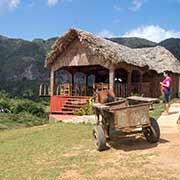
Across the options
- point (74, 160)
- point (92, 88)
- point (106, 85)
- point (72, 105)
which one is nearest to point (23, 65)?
point (92, 88)

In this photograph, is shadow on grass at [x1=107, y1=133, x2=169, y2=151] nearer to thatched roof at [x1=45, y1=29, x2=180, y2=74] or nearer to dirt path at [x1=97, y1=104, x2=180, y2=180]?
dirt path at [x1=97, y1=104, x2=180, y2=180]

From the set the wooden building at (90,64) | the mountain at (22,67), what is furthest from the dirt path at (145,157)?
the mountain at (22,67)

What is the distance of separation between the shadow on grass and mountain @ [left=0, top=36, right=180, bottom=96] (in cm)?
3971

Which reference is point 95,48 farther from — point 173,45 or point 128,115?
point 173,45

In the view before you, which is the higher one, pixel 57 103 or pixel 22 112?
pixel 57 103

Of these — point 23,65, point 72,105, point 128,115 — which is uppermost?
point 23,65

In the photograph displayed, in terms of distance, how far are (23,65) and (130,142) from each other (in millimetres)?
53924

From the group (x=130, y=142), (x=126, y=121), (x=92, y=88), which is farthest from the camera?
(x=92, y=88)

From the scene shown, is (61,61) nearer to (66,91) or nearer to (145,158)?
(66,91)

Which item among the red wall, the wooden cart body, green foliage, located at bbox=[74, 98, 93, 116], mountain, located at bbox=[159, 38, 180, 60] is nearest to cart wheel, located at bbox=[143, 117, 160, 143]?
the wooden cart body

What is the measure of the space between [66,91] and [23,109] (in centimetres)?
1206

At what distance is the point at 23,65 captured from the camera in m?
61.6

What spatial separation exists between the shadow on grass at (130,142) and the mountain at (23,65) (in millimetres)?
39712

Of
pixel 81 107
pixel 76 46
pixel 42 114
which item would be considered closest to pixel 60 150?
pixel 81 107
